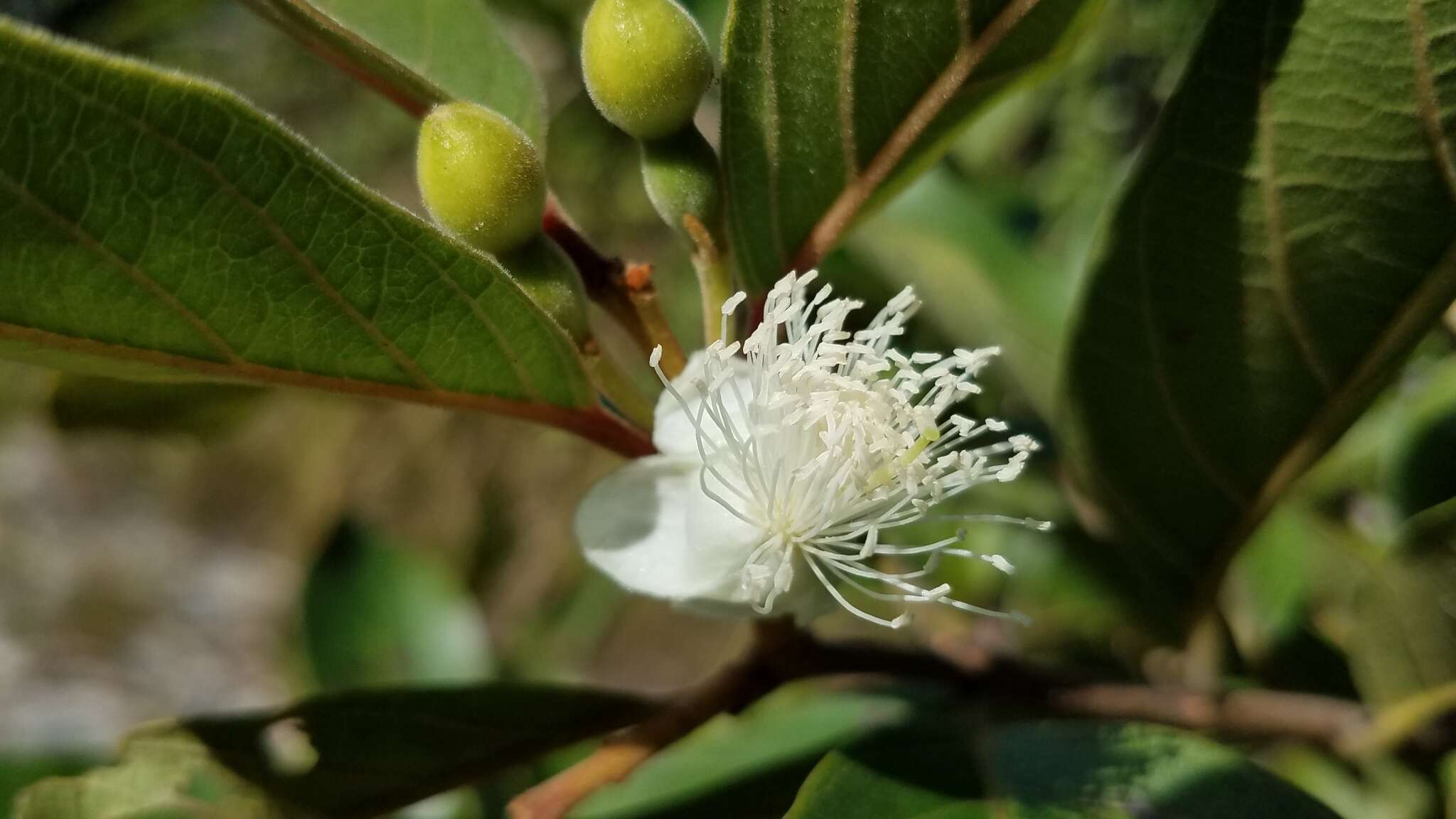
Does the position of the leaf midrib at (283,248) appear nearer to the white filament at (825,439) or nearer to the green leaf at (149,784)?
the white filament at (825,439)

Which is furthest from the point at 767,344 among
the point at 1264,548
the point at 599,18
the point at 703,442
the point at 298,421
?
the point at 298,421

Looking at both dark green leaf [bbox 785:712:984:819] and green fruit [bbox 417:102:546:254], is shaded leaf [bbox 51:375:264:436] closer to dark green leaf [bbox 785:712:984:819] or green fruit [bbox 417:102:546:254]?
green fruit [bbox 417:102:546:254]

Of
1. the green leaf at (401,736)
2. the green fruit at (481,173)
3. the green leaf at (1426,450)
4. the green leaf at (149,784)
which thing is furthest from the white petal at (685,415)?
the green leaf at (1426,450)

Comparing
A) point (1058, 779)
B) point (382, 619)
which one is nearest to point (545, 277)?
point (1058, 779)

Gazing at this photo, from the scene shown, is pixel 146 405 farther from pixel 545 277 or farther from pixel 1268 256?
pixel 1268 256

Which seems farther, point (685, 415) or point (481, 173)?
point (685, 415)

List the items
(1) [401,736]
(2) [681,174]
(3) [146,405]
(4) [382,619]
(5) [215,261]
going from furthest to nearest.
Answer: (4) [382,619]
(3) [146,405]
(1) [401,736]
(2) [681,174]
(5) [215,261]
